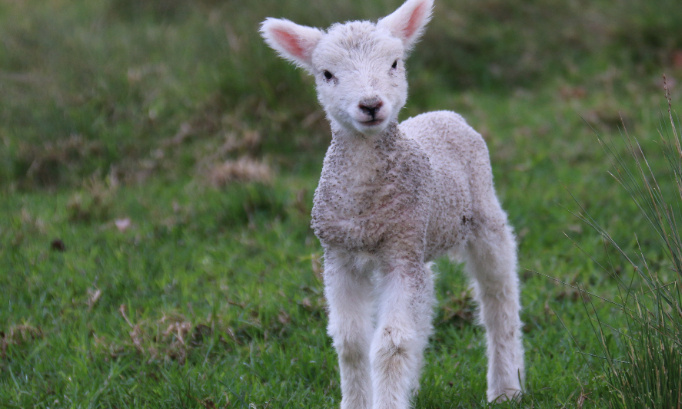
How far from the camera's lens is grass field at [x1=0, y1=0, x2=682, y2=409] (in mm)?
4008

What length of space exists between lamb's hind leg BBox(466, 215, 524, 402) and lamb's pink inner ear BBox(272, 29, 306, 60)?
120cm

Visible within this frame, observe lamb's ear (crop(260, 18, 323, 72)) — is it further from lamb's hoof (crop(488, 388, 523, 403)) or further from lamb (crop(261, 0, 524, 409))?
lamb's hoof (crop(488, 388, 523, 403))

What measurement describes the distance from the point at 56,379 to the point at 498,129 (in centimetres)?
520

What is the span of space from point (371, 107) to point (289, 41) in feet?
2.09

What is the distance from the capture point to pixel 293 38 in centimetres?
338

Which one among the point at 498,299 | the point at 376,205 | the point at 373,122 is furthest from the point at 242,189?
the point at 373,122

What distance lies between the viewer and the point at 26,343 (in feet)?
14.2

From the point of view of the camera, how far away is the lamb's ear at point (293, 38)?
10.9ft

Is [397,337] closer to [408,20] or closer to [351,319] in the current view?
[351,319]

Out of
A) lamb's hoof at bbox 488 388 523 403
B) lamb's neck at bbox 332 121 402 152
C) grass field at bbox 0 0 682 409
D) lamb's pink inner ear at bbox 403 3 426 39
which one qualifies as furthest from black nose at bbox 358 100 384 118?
lamb's hoof at bbox 488 388 523 403

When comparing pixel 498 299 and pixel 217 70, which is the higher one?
pixel 498 299

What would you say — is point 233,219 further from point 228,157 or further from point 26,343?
point 26,343

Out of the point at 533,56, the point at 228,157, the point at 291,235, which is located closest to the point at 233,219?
the point at 291,235

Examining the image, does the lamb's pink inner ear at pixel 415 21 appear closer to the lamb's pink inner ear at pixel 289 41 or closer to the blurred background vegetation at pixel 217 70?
the lamb's pink inner ear at pixel 289 41
